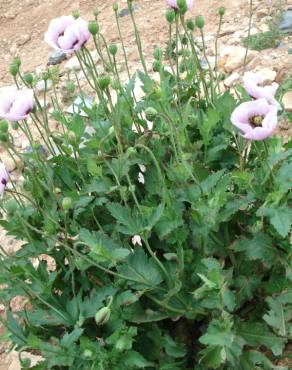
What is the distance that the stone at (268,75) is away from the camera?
332cm

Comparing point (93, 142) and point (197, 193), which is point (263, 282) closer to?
point (197, 193)

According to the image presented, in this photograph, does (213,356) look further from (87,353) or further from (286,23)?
(286,23)

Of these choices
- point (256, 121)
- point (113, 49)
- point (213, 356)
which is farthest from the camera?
point (113, 49)

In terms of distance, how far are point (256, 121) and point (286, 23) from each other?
2522mm

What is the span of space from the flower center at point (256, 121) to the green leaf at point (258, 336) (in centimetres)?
59

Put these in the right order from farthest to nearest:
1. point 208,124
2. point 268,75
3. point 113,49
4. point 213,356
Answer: point 268,75 < point 113,49 < point 208,124 < point 213,356

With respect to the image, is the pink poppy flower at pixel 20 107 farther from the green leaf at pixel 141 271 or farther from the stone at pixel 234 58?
the stone at pixel 234 58

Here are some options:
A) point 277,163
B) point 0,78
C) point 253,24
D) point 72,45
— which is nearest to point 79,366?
point 277,163

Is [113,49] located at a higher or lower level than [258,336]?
higher

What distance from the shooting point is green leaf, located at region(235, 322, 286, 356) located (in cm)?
173

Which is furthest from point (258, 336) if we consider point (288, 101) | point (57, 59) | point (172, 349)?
point (57, 59)

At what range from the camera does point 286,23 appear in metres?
3.83

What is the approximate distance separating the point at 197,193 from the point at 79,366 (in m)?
0.58

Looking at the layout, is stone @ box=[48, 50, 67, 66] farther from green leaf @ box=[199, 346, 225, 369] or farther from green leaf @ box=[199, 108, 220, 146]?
green leaf @ box=[199, 346, 225, 369]
